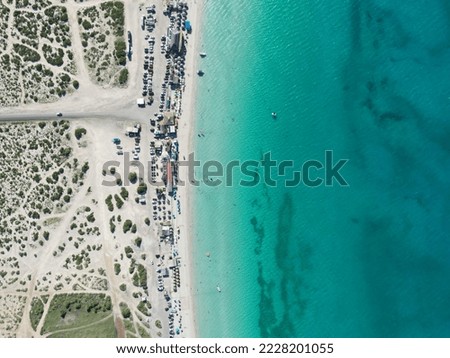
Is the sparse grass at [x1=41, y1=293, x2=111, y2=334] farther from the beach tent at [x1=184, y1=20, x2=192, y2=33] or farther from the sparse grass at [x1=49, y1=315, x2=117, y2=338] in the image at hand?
the beach tent at [x1=184, y1=20, x2=192, y2=33]

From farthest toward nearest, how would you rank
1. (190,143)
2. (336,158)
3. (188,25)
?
(190,143), (188,25), (336,158)

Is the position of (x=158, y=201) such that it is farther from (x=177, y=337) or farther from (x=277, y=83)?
(x=277, y=83)

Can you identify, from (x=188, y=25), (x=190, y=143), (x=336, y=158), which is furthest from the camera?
(x=190, y=143)

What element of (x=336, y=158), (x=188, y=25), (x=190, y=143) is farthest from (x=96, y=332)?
(x=188, y=25)

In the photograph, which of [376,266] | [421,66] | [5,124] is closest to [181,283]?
[376,266]
